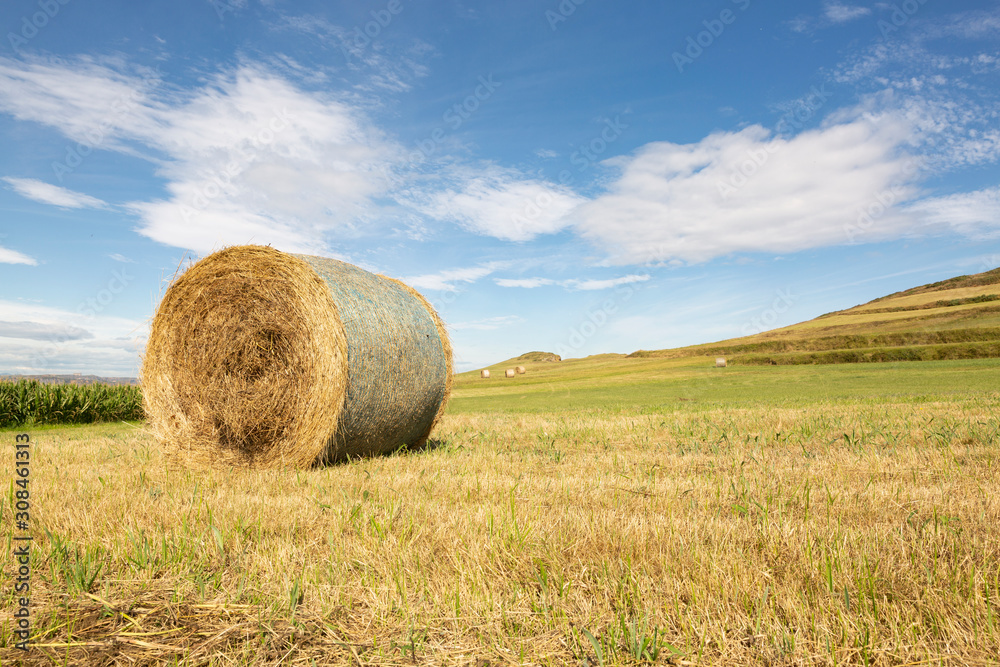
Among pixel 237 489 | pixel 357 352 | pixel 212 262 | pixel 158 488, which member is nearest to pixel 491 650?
pixel 237 489

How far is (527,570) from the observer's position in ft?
9.77

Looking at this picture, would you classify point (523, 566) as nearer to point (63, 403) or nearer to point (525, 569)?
point (525, 569)

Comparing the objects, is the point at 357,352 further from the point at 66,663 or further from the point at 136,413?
the point at 136,413

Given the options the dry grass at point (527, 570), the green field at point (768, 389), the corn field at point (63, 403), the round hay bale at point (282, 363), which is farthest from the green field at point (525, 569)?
the corn field at point (63, 403)

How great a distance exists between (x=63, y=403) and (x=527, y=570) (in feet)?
68.5

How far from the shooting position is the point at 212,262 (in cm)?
730

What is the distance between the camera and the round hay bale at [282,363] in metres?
6.61

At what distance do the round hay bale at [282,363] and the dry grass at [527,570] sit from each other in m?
1.38

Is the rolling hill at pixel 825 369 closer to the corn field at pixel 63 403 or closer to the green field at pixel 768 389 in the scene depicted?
the green field at pixel 768 389

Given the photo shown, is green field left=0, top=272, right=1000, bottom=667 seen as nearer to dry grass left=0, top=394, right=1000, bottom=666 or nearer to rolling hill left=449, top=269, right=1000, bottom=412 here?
dry grass left=0, top=394, right=1000, bottom=666

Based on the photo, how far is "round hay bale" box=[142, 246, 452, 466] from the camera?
21.7ft

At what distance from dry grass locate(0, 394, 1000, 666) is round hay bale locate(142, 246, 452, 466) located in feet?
4.51

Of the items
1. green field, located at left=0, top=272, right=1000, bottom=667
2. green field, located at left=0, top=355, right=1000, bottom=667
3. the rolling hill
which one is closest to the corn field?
the rolling hill

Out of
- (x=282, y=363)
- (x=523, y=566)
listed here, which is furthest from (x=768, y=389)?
(x=523, y=566)
